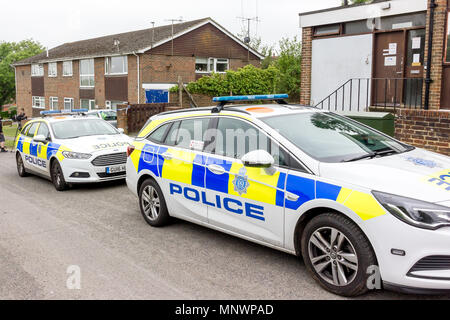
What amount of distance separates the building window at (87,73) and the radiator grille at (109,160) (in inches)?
1129

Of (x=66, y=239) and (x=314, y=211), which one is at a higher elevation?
(x=314, y=211)

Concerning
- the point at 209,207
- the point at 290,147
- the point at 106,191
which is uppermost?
the point at 290,147

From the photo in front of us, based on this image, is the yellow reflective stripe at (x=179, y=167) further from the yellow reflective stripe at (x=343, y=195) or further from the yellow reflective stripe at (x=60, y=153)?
the yellow reflective stripe at (x=60, y=153)

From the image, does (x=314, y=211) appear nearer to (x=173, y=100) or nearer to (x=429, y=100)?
(x=429, y=100)

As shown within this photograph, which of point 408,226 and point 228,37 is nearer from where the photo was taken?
point 408,226

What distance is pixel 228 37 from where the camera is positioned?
35.9m

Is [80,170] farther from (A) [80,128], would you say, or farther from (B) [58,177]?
(A) [80,128]

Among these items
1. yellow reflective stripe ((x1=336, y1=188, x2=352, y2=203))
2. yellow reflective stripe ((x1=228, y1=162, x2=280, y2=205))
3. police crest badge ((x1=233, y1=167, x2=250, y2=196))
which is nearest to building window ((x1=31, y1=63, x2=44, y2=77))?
police crest badge ((x1=233, y1=167, x2=250, y2=196))

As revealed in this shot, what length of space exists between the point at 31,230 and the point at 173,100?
674 inches

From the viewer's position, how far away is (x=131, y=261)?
5293mm

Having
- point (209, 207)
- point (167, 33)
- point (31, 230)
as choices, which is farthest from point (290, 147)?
point (167, 33)

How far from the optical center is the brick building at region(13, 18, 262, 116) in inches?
1250

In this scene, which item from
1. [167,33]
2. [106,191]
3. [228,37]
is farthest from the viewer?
[228,37]

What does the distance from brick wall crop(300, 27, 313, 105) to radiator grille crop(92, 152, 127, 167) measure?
6.64 meters
